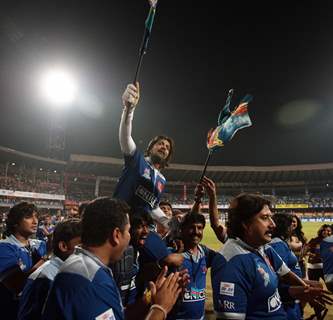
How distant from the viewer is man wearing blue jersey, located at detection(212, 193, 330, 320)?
90.2 inches

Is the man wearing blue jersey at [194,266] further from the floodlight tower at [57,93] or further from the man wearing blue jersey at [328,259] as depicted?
the floodlight tower at [57,93]

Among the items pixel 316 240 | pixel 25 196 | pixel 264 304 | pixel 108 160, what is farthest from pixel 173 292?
pixel 108 160

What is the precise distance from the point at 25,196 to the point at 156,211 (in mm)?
44527

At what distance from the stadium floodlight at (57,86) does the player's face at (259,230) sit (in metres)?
35.7

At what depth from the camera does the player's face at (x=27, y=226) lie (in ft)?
13.0

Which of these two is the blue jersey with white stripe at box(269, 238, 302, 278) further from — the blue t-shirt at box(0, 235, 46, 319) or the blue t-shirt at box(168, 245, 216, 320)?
the blue t-shirt at box(0, 235, 46, 319)

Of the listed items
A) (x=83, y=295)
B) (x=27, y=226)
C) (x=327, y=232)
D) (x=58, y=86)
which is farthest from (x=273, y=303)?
(x=58, y=86)

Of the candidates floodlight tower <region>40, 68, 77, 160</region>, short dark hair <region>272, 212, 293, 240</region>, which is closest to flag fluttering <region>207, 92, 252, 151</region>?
short dark hair <region>272, 212, 293, 240</region>

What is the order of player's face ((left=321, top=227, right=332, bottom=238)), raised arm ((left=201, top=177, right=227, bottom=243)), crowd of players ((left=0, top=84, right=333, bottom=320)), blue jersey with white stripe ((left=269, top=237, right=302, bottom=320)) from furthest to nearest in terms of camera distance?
player's face ((left=321, top=227, right=332, bottom=238))
raised arm ((left=201, top=177, right=227, bottom=243))
blue jersey with white stripe ((left=269, top=237, right=302, bottom=320))
crowd of players ((left=0, top=84, right=333, bottom=320))

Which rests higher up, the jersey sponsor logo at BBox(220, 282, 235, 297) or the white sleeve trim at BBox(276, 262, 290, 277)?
the white sleeve trim at BBox(276, 262, 290, 277)

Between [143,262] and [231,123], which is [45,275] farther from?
[231,123]

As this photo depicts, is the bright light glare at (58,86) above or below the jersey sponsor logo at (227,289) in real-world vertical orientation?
above

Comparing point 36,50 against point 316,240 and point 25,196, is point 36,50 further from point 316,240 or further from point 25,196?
point 316,240

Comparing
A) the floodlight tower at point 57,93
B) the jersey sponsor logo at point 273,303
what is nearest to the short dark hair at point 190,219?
the jersey sponsor logo at point 273,303
